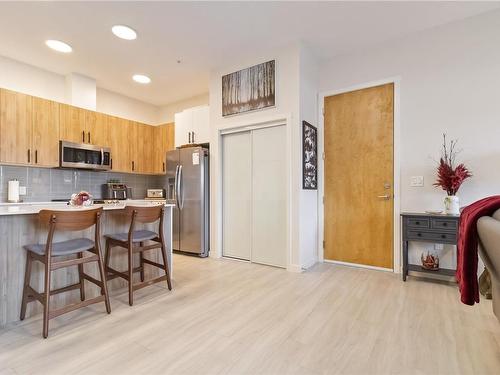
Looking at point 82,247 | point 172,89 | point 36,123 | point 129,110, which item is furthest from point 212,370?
point 129,110

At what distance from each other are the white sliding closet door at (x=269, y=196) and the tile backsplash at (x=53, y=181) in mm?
2891

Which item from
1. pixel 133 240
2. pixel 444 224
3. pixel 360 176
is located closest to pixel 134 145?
pixel 133 240

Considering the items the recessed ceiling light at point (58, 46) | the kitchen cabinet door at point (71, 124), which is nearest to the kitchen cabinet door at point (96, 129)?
the kitchen cabinet door at point (71, 124)

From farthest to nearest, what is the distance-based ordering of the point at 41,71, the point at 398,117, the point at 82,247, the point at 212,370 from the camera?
1. the point at 41,71
2. the point at 398,117
3. the point at 82,247
4. the point at 212,370

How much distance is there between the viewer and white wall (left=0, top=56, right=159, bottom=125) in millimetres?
3693

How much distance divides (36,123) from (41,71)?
40.3 inches

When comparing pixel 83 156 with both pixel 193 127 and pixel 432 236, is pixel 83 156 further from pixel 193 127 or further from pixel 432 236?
pixel 432 236

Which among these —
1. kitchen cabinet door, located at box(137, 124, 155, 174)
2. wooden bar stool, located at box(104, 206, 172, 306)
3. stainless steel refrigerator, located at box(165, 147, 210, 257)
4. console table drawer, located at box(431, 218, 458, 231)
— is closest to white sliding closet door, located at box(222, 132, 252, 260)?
stainless steel refrigerator, located at box(165, 147, 210, 257)

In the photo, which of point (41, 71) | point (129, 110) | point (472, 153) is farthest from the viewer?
point (129, 110)

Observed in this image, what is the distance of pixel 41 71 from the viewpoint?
13.1 feet

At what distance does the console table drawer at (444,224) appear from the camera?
2.64 metres

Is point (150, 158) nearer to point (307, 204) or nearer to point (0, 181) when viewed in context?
point (0, 181)

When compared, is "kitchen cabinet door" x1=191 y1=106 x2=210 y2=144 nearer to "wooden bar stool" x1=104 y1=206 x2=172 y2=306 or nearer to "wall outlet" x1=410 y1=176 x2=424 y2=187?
"wooden bar stool" x1=104 y1=206 x2=172 y2=306

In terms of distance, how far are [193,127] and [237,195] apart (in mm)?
1454
